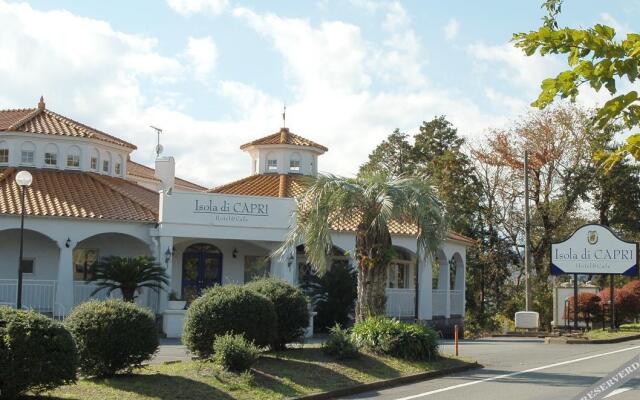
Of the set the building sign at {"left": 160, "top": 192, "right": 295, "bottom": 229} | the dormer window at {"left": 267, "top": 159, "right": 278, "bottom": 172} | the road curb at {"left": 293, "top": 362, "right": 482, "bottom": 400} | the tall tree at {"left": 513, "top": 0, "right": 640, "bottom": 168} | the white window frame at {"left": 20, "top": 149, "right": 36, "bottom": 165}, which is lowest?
the road curb at {"left": 293, "top": 362, "right": 482, "bottom": 400}

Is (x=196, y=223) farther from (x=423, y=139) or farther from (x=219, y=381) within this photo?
(x=423, y=139)

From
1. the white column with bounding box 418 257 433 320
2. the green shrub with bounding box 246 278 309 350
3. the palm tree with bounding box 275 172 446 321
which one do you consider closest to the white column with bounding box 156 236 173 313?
the palm tree with bounding box 275 172 446 321

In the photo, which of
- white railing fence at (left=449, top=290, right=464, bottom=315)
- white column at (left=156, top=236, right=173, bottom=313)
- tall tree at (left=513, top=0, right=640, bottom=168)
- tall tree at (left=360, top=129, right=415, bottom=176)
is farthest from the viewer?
tall tree at (left=360, top=129, right=415, bottom=176)

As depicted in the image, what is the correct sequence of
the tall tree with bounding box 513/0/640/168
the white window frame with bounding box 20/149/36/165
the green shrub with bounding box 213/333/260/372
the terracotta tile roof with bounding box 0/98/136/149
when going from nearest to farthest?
the tall tree with bounding box 513/0/640/168 → the green shrub with bounding box 213/333/260/372 → the white window frame with bounding box 20/149/36/165 → the terracotta tile roof with bounding box 0/98/136/149

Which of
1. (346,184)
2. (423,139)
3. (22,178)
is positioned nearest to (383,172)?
(346,184)

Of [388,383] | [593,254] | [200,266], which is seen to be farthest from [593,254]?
[388,383]

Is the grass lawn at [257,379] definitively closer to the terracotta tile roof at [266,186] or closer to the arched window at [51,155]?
the terracotta tile roof at [266,186]

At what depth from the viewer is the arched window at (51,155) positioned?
33.8 meters

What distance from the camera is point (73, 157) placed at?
34344 millimetres

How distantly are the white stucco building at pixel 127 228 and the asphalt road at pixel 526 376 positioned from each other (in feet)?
25.2

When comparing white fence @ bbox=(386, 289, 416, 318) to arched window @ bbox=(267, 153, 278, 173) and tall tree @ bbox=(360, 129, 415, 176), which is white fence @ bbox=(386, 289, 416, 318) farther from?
tall tree @ bbox=(360, 129, 415, 176)

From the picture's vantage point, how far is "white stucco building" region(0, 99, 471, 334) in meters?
29.4

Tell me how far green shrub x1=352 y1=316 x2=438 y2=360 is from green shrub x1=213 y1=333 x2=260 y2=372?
453 centimetres

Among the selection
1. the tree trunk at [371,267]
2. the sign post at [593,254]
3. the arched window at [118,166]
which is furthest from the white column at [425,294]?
the tree trunk at [371,267]
